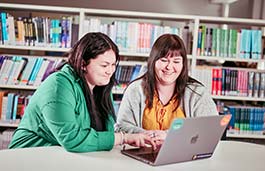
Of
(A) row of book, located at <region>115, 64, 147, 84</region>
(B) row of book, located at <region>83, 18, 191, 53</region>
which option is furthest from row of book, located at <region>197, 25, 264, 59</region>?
(A) row of book, located at <region>115, 64, 147, 84</region>

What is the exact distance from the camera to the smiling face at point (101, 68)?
1.66m

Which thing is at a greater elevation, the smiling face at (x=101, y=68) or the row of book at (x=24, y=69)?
the smiling face at (x=101, y=68)

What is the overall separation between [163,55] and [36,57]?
1558 millimetres

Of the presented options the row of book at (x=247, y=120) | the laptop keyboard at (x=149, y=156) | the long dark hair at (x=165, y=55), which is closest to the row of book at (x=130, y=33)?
the row of book at (x=247, y=120)

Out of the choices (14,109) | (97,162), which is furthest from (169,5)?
(97,162)

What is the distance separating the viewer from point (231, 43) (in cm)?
332

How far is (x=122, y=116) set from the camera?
210 cm

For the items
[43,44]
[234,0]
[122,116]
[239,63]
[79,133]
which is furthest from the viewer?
[234,0]

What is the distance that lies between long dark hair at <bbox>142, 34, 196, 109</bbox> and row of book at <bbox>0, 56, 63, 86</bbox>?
4.39 feet

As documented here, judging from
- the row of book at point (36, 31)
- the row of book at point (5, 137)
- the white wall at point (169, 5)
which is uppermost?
the white wall at point (169, 5)

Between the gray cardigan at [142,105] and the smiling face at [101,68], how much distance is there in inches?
17.7

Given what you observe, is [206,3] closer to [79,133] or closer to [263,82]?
[263,82]

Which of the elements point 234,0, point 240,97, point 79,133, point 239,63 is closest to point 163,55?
point 79,133

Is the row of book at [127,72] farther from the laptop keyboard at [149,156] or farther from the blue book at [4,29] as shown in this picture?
the laptop keyboard at [149,156]
